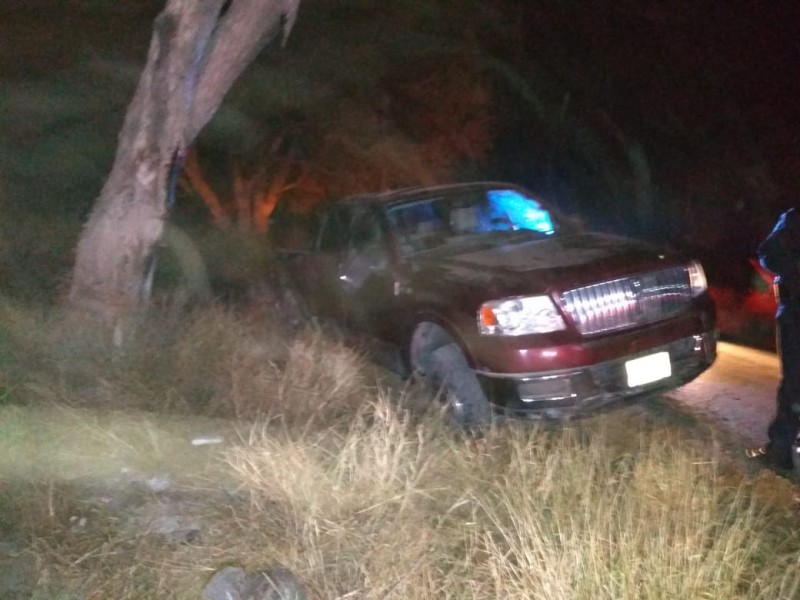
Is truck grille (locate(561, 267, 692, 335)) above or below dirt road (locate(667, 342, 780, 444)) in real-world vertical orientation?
above

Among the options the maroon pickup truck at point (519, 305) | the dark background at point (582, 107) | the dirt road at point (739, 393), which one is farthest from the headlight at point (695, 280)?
the dark background at point (582, 107)

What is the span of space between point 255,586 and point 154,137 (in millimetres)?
4476

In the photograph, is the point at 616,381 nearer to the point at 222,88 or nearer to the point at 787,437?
the point at 787,437

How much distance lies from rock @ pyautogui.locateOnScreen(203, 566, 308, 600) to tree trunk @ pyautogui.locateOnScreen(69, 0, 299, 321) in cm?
364

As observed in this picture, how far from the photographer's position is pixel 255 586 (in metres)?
3.97

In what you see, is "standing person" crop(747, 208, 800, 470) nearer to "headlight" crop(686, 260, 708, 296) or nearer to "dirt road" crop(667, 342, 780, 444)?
"dirt road" crop(667, 342, 780, 444)

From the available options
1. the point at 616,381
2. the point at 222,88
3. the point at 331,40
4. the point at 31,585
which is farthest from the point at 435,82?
the point at 31,585

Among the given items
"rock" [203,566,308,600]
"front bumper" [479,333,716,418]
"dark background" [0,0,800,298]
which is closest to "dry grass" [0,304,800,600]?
"rock" [203,566,308,600]

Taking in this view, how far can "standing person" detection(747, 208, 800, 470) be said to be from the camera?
4789 mm

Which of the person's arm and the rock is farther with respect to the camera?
the person's arm

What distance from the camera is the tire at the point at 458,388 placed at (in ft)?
18.7

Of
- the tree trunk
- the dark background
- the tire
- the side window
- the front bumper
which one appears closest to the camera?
the front bumper

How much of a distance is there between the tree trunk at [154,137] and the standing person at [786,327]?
448 centimetres

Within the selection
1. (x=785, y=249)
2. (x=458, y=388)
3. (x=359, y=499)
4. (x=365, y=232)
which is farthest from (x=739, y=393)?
(x=359, y=499)
